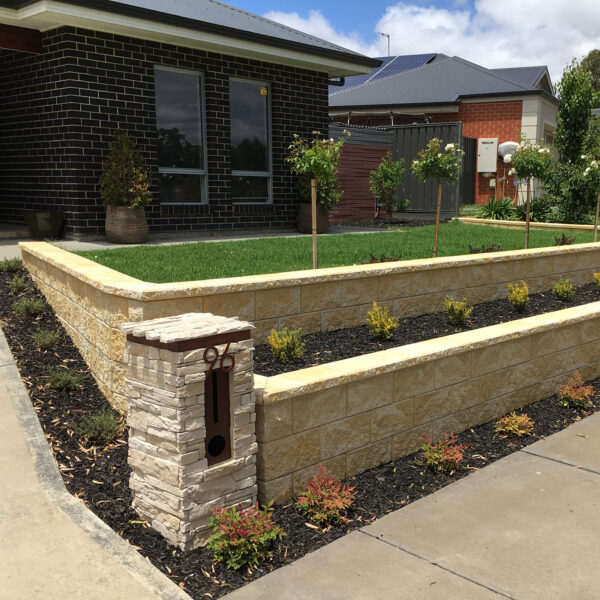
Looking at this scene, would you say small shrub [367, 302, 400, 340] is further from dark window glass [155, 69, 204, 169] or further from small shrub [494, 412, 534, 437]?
dark window glass [155, 69, 204, 169]

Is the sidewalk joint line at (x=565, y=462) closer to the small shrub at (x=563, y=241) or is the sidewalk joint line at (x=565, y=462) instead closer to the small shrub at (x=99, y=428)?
the small shrub at (x=99, y=428)

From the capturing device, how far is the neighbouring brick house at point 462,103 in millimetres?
22812

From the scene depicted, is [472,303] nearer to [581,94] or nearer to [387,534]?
[387,534]

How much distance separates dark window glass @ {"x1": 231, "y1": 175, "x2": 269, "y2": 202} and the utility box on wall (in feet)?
40.7

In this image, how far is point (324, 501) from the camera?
3.78 m

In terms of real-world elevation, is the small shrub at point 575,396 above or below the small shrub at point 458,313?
below

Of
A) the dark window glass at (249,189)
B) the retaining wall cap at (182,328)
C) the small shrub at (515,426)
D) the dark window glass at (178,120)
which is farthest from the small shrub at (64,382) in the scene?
the dark window glass at (249,189)

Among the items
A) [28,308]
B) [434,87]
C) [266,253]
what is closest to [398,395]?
[28,308]

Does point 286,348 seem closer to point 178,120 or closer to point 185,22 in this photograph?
point 185,22

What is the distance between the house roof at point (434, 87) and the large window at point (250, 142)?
1262 centimetres

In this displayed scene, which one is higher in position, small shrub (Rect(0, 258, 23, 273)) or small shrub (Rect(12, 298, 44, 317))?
small shrub (Rect(0, 258, 23, 273))

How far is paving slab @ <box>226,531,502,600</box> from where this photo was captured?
9.95 ft

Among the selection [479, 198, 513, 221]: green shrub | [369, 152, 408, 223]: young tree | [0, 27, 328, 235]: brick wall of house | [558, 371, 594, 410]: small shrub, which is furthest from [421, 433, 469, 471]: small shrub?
[479, 198, 513, 221]: green shrub

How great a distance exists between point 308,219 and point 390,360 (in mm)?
7942
